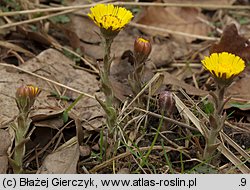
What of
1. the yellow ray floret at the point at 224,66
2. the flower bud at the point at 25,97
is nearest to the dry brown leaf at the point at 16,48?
the flower bud at the point at 25,97

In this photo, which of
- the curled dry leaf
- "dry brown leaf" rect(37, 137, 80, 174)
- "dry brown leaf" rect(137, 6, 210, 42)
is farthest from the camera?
"dry brown leaf" rect(137, 6, 210, 42)

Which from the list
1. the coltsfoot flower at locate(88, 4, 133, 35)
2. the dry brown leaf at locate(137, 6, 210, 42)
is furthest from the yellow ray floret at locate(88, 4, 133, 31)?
the dry brown leaf at locate(137, 6, 210, 42)

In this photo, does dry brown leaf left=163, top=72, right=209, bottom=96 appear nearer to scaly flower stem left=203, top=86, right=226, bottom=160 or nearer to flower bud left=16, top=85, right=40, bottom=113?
scaly flower stem left=203, top=86, right=226, bottom=160

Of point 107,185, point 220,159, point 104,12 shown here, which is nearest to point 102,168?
point 107,185

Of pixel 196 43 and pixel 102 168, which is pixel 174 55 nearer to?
pixel 196 43

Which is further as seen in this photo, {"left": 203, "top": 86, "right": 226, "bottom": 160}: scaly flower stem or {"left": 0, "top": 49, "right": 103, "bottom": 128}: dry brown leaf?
{"left": 0, "top": 49, "right": 103, "bottom": 128}: dry brown leaf

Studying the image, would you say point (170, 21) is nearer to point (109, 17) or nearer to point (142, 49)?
point (142, 49)
